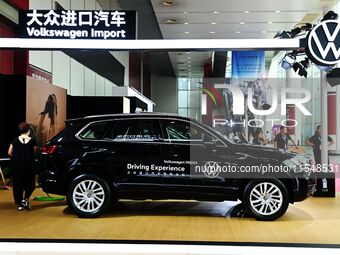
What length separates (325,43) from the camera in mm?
5840

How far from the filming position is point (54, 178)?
6.20m

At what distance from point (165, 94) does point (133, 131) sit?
720 millimetres

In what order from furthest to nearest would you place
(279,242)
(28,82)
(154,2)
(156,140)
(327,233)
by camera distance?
(154,2) → (28,82) → (156,140) → (327,233) → (279,242)

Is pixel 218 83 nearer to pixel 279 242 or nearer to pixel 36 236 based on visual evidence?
pixel 279 242

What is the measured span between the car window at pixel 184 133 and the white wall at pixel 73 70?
48.0 inches

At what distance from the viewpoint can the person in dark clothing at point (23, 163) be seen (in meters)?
6.53

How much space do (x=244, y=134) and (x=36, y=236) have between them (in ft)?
9.67

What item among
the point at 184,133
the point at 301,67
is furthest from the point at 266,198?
the point at 301,67

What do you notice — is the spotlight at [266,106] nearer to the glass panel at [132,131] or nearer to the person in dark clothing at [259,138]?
the person in dark clothing at [259,138]

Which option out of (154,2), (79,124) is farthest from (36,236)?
(154,2)

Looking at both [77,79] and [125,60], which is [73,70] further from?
[125,60]

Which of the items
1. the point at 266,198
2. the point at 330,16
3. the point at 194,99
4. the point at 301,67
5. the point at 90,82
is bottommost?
the point at 266,198

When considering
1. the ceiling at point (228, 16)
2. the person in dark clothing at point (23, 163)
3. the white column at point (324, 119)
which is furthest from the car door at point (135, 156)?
the white column at point (324, 119)

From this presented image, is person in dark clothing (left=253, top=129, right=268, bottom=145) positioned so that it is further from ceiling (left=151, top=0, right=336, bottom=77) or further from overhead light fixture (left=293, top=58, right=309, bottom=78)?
ceiling (left=151, top=0, right=336, bottom=77)
